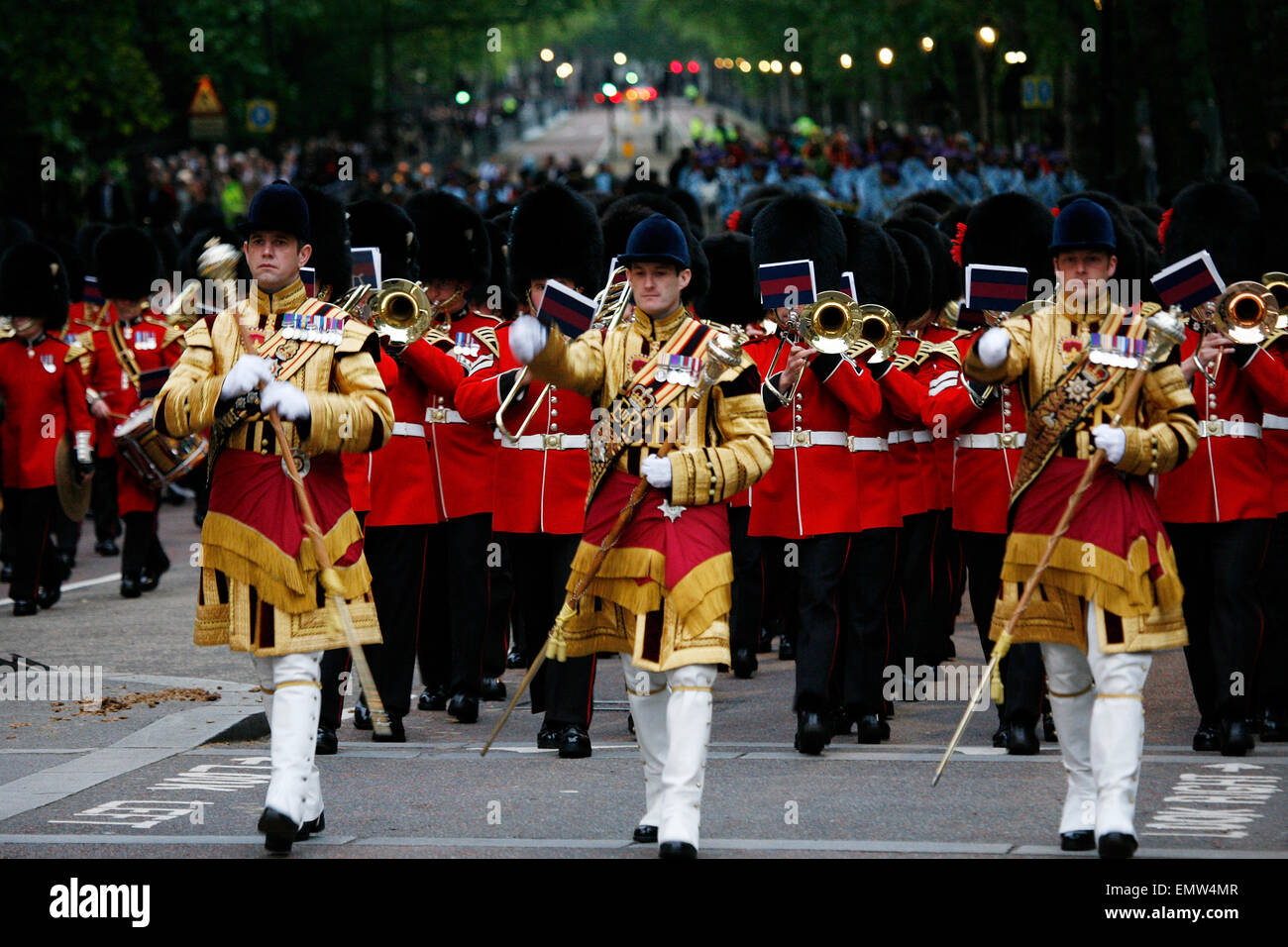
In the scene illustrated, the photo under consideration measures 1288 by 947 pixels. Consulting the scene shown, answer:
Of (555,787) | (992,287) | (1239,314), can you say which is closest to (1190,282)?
(1239,314)

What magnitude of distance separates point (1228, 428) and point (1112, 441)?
2.39 m

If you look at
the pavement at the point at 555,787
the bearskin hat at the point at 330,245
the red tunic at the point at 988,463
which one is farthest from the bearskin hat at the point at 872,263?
the bearskin hat at the point at 330,245

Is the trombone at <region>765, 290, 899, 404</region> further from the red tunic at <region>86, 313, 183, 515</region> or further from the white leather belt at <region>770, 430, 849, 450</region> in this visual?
the red tunic at <region>86, 313, 183, 515</region>

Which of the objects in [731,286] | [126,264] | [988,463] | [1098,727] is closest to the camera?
[1098,727]

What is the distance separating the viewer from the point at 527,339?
261 inches

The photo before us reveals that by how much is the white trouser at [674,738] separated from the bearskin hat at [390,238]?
3.68m

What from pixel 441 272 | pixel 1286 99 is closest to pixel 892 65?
pixel 1286 99

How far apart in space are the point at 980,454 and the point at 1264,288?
54.3 inches

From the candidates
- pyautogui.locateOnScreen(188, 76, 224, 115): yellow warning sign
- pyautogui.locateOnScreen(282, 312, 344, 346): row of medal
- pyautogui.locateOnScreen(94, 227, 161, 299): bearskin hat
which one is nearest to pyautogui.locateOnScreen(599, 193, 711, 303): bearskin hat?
pyautogui.locateOnScreen(282, 312, 344, 346): row of medal

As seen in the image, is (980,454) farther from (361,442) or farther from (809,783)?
(361,442)

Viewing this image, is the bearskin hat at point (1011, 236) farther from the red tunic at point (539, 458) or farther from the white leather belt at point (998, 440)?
the red tunic at point (539, 458)

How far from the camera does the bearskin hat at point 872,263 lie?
9.86 metres

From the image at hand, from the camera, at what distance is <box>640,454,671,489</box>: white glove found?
676 cm

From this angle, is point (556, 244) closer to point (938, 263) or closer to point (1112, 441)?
point (938, 263)
